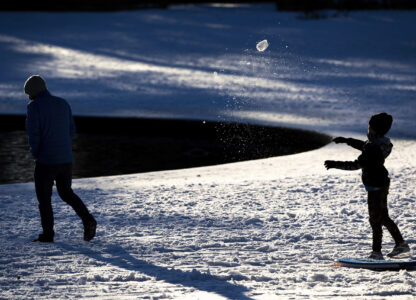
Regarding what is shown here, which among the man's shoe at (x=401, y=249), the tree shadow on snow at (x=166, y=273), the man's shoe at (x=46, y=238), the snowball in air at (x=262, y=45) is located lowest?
the tree shadow on snow at (x=166, y=273)

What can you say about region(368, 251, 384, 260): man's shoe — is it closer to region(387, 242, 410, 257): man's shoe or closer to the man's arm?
region(387, 242, 410, 257): man's shoe

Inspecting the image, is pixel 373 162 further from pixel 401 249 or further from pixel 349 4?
pixel 349 4

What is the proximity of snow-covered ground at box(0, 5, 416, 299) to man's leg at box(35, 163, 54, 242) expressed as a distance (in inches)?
4.8

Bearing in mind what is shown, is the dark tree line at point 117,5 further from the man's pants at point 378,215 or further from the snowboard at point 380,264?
the snowboard at point 380,264

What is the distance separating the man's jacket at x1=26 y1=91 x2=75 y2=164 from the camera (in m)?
6.18

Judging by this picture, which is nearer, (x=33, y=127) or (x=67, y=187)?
(x=33, y=127)

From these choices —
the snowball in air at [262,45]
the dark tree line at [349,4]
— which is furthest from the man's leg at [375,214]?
the dark tree line at [349,4]

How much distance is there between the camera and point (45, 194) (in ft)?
20.9

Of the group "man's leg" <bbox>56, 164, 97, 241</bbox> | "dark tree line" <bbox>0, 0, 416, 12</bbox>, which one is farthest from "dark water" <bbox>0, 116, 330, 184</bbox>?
"dark tree line" <bbox>0, 0, 416, 12</bbox>

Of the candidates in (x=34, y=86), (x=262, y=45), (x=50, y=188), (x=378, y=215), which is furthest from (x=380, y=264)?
(x=262, y=45)

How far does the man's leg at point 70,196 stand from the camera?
6.38 meters

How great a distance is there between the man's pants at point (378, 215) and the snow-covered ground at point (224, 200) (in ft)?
1.01

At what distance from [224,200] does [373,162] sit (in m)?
2.79

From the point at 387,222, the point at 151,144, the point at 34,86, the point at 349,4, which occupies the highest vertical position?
the point at 349,4
